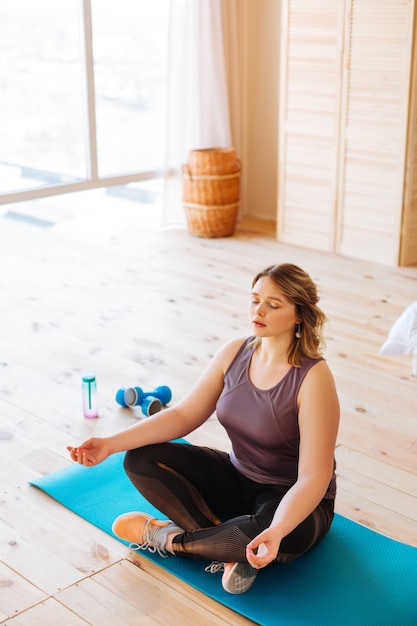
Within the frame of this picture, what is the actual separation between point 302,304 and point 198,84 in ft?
11.2

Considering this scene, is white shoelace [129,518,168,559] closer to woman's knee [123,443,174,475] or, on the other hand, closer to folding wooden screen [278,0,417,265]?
woman's knee [123,443,174,475]

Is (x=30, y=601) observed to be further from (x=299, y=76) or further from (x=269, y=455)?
(x=299, y=76)

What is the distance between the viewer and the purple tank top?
6.99 feet

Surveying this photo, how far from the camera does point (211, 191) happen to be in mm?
5125

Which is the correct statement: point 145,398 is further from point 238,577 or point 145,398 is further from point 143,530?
point 238,577

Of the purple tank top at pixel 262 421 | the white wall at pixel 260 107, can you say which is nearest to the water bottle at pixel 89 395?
the purple tank top at pixel 262 421

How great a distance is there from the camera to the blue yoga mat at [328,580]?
2.01 m

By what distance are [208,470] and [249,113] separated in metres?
3.74

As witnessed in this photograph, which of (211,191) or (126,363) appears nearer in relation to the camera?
(126,363)

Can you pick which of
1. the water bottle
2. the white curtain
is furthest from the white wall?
the water bottle

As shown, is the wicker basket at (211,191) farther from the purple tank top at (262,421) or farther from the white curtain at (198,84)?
the purple tank top at (262,421)

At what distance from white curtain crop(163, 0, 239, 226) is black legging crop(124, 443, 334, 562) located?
335cm

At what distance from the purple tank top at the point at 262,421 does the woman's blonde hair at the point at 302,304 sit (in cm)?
3

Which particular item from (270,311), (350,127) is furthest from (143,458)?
(350,127)
